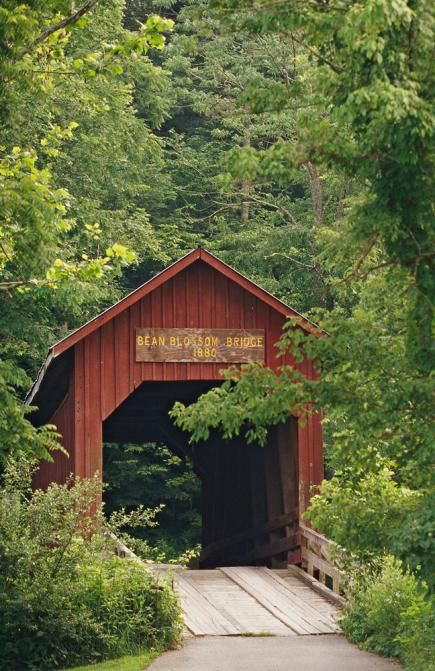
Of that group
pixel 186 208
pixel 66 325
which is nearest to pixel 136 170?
pixel 66 325

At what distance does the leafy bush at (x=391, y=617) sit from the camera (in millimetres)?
11984

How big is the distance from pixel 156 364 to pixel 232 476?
23.1ft

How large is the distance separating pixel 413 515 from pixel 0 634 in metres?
5.40

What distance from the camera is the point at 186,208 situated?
36.0 meters

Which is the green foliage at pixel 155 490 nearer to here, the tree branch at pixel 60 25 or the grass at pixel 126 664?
the grass at pixel 126 664

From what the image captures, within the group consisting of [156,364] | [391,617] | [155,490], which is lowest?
[391,617]

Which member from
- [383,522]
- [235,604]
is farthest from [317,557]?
[383,522]

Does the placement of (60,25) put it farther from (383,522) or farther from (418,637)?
(418,637)

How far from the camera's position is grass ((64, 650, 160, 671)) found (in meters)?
A: 12.2

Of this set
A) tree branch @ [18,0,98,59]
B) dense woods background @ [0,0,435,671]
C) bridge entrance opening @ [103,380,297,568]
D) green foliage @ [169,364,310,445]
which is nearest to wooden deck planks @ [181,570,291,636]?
dense woods background @ [0,0,435,671]

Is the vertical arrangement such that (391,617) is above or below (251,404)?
below

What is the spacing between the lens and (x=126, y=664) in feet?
40.6

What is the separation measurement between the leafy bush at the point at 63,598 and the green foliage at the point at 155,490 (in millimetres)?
17552

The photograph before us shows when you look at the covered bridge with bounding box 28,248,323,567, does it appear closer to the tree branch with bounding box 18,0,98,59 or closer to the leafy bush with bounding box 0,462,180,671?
the leafy bush with bounding box 0,462,180,671
